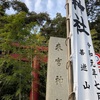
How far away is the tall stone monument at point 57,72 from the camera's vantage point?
2766 millimetres

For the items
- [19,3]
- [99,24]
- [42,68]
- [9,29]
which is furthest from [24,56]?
[19,3]

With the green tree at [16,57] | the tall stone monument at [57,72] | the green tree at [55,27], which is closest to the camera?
the tall stone monument at [57,72]

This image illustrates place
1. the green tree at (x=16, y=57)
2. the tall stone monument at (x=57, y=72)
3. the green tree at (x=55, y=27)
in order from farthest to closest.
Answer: the green tree at (x=55, y=27), the green tree at (x=16, y=57), the tall stone monument at (x=57, y=72)

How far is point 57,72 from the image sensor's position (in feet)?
9.59

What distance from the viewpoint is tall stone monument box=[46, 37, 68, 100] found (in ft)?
9.07

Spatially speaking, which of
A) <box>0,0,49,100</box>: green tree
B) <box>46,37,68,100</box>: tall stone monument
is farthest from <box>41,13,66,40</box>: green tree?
<box>46,37,68,100</box>: tall stone monument

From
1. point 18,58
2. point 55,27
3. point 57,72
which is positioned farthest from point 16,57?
point 55,27

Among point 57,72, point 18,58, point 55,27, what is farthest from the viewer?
point 55,27

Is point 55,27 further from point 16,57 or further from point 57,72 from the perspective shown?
point 57,72

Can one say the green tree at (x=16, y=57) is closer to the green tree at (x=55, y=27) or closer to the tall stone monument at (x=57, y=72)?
the tall stone monument at (x=57, y=72)

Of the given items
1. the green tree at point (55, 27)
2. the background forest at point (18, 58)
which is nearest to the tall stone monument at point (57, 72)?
the background forest at point (18, 58)

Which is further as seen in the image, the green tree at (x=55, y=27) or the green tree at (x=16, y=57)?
the green tree at (x=55, y=27)

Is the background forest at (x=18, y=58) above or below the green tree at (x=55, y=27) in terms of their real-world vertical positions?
below

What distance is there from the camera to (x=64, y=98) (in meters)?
2.76
